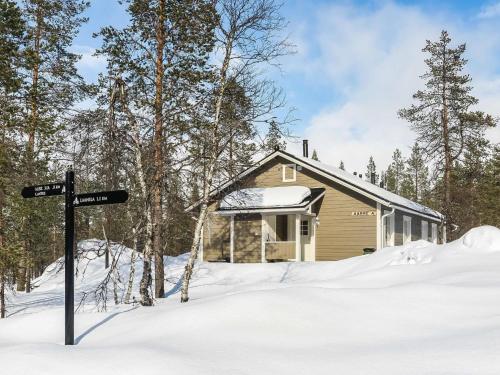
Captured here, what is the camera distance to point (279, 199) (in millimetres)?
24406

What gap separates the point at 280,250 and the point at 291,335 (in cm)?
1804

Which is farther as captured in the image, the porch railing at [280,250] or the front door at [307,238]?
the front door at [307,238]

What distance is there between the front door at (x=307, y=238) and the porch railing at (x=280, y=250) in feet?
4.05

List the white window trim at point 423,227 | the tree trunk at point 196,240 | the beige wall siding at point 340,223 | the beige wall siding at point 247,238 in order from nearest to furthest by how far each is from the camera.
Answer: the tree trunk at point 196,240, the beige wall siding at point 340,223, the beige wall siding at point 247,238, the white window trim at point 423,227

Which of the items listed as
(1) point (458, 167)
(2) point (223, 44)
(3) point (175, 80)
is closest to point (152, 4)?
(3) point (175, 80)

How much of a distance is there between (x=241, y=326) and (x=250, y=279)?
1441 centimetres

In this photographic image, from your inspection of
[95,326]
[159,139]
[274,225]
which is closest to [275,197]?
[274,225]

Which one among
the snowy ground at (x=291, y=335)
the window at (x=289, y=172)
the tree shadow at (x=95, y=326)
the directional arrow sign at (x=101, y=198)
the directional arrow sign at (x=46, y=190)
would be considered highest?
the window at (x=289, y=172)

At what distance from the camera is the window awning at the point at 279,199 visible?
23438mm

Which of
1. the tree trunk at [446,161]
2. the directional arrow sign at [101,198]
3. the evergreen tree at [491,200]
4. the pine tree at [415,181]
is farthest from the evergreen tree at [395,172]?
the directional arrow sign at [101,198]

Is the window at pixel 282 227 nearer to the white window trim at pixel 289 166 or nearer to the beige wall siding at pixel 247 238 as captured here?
the beige wall siding at pixel 247 238

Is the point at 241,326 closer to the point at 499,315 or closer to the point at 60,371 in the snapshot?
the point at 60,371

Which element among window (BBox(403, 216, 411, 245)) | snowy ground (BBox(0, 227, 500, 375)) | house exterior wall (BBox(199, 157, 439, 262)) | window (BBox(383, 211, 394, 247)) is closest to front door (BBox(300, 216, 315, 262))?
house exterior wall (BBox(199, 157, 439, 262))

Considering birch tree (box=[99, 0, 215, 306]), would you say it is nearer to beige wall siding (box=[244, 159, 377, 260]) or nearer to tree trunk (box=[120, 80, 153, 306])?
tree trunk (box=[120, 80, 153, 306])
